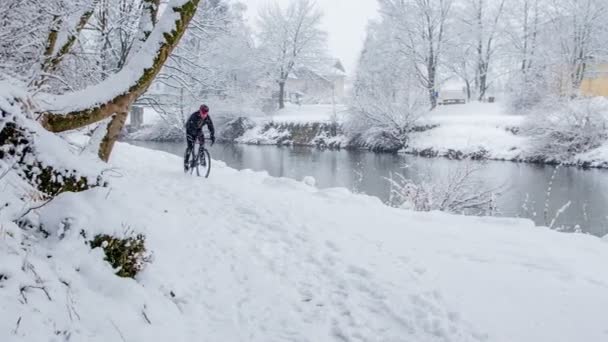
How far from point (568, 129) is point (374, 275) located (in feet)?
67.9

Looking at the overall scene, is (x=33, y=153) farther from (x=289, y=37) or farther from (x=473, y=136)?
(x=289, y=37)

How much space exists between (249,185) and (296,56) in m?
33.8

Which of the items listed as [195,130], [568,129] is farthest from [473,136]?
[195,130]

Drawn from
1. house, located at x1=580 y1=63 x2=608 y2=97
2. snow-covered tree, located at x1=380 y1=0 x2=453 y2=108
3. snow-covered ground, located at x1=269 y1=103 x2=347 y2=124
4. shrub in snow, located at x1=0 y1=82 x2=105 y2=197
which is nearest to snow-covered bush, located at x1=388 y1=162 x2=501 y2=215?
shrub in snow, located at x1=0 y1=82 x2=105 y2=197

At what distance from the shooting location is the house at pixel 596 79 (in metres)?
30.3

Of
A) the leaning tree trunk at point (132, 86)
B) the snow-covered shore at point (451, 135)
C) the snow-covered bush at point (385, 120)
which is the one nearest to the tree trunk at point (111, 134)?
the leaning tree trunk at point (132, 86)

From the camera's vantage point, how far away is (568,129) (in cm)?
2077

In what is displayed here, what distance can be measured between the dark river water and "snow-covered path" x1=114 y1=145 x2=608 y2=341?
4.44 m

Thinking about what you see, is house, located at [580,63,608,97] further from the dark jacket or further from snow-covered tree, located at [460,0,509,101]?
the dark jacket

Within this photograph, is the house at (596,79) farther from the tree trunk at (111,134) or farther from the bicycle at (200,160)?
the tree trunk at (111,134)

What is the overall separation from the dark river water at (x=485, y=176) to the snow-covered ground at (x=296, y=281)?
499 cm

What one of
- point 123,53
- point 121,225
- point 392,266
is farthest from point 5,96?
point 123,53

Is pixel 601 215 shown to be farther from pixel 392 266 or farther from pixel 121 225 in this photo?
pixel 121 225

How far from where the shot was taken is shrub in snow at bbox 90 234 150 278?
3.00 meters
